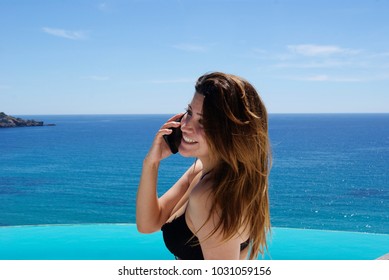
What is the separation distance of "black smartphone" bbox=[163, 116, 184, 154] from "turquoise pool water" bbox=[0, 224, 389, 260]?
6999 mm

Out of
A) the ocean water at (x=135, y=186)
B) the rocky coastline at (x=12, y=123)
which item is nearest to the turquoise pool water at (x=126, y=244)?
the ocean water at (x=135, y=186)

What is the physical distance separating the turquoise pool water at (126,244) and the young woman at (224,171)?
23.3 ft

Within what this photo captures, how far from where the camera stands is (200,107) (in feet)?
4.42

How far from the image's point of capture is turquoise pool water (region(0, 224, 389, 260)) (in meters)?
8.48

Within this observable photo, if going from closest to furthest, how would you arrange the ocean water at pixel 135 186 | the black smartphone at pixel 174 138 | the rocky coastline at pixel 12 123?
the black smartphone at pixel 174 138
the ocean water at pixel 135 186
the rocky coastline at pixel 12 123

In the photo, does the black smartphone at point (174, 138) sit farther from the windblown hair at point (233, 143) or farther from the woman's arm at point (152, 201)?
the windblown hair at point (233, 143)

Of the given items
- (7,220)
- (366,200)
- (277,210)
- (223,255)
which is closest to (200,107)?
(223,255)

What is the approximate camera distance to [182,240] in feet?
4.51

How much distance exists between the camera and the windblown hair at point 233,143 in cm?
129

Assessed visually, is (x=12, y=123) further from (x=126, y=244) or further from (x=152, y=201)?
(x=152, y=201)

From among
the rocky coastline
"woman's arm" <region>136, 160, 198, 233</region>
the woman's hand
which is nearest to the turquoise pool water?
"woman's arm" <region>136, 160, 198, 233</region>

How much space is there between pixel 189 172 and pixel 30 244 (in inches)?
323

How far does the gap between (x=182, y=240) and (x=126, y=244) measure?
26.3 ft

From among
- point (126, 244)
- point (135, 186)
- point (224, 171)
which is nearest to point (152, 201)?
point (224, 171)
